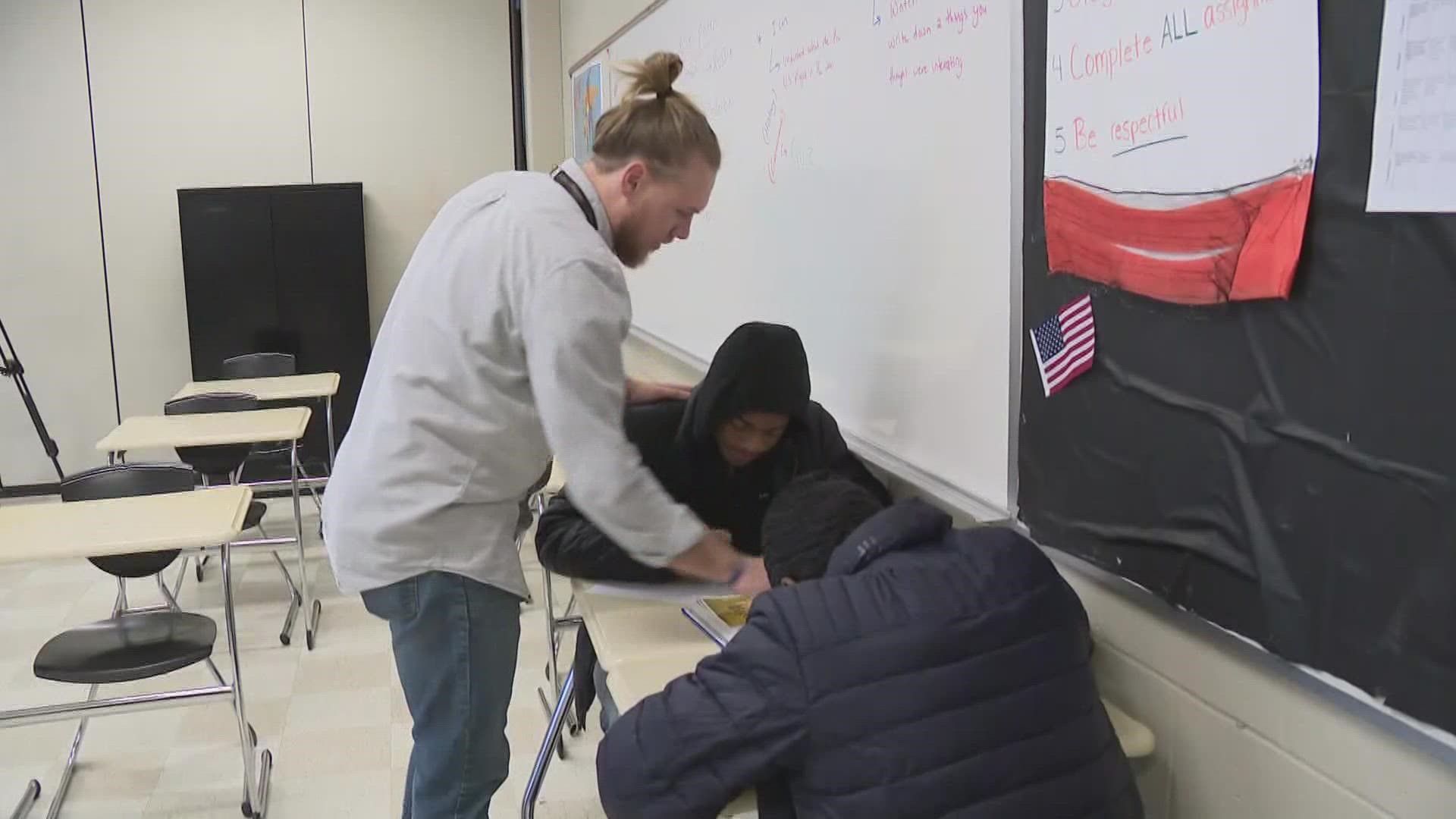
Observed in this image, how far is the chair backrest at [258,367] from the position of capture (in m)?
4.82

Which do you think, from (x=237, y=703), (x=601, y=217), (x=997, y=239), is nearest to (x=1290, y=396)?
(x=997, y=239)

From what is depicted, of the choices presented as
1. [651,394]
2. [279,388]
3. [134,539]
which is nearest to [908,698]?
[651,394]

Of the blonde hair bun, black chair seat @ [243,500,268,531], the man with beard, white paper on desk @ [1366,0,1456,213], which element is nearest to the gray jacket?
the man with beard

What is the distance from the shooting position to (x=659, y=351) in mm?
3660

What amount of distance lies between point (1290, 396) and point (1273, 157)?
23 cm

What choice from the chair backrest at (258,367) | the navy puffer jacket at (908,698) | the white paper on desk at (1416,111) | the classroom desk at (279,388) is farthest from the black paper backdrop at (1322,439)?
the chair backrest at (258,367)

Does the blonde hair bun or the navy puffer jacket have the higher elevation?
the blonde hair bun

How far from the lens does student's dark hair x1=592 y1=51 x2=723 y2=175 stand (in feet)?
4.88

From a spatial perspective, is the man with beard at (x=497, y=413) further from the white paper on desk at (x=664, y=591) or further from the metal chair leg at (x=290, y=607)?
the metal chair leg at (x=290, y=607)

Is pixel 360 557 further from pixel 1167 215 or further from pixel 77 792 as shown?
pixel 77 792

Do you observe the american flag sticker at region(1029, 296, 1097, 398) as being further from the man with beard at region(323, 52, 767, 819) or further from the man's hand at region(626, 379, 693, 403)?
the man's hand at region(626, 379, 693, 403)

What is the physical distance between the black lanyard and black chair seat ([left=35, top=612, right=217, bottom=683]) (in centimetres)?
162

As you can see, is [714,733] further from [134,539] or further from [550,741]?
[134,539]

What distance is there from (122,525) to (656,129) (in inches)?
69.6
